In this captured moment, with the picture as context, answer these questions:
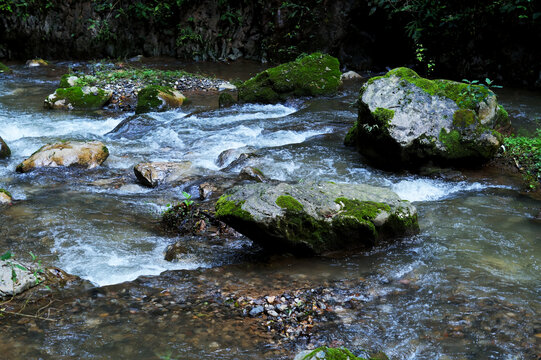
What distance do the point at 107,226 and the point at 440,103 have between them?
5.36 m

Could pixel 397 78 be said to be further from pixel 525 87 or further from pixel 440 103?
pixel 525 87

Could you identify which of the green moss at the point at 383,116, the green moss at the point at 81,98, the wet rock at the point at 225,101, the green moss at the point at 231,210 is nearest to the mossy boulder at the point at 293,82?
the wet rock at the point at 225,101

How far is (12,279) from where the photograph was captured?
392 centimetres

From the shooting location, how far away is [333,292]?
410cm

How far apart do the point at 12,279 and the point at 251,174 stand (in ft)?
12.0

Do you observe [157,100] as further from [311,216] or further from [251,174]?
[311,216]

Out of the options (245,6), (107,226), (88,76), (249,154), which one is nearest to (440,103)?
(249,154)

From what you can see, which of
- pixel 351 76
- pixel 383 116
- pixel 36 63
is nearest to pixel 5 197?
pixel 383 116

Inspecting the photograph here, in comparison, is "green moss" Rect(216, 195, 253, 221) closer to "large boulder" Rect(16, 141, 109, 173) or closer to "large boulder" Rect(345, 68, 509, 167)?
"large boulder" Rect(345, 68, 509, 167)

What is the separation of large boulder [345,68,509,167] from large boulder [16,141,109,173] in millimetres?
4560

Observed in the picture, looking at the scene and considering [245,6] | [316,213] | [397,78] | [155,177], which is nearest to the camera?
[316,213]

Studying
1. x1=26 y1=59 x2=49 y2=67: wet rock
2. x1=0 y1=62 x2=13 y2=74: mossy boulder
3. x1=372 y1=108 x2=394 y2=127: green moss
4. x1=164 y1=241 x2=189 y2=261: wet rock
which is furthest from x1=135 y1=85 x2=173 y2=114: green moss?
x1=26 y1=59 x2=49 y2=67: wet rock

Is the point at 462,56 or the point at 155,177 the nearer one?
the point at 155,177

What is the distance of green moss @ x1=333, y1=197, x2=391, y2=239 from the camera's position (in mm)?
4688
